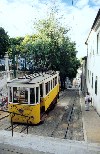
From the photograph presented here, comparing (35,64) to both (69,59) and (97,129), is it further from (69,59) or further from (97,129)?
(97,129)

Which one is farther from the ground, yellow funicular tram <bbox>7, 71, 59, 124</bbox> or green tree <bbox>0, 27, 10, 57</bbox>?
green tree <bbox>0, 27, 10, 57</bbox>

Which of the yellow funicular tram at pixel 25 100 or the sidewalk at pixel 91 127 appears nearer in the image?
the sidewalk at pixel 91 127

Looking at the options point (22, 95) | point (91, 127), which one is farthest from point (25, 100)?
point (91, 127)

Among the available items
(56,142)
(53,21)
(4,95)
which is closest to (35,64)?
(53,21)

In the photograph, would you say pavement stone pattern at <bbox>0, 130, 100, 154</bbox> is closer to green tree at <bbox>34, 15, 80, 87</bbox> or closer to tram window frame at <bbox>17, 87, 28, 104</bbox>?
tram window frame at <bbox>17, 87, 28, 104</bbox>

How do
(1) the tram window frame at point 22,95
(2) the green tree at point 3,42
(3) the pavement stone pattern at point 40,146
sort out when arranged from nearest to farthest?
(3) the pavement stone pattern at point 40,146 < (1) the tram window frame at point 22,95 < (2) the green tree at point 3,42

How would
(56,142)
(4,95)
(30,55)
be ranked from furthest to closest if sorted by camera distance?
(30,55) < (4,95) < (56,142)

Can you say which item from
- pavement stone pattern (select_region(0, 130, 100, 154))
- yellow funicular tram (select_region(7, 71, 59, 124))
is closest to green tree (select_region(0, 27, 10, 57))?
yellow funicular tram (select_region(7, 71, 59, 124))

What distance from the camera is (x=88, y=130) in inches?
572

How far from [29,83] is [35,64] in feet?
67.4

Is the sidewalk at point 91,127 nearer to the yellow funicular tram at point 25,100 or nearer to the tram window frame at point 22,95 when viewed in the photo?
the yellow funicular tram at point 25,100

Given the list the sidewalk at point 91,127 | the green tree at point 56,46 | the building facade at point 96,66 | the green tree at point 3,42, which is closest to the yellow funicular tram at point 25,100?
the sidewalk at point 91,127

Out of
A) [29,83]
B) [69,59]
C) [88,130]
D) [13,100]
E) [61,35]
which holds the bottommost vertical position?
[88,130]

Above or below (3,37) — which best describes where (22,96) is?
below
